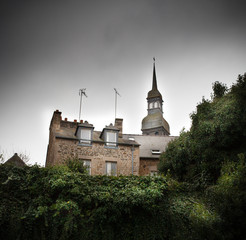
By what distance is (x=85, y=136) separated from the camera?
1912 centimetres

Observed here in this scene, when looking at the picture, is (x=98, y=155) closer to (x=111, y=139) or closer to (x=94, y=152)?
(x=94, y=152)

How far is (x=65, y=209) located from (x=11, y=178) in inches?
98.6

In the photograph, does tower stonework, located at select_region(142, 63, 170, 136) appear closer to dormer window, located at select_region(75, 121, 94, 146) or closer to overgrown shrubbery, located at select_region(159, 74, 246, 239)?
dormer window, located at select_region(75, 121, 94, 146)

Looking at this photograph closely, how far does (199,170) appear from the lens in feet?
45.1

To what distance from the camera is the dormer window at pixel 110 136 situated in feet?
63.9

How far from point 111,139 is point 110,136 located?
0.23 meters

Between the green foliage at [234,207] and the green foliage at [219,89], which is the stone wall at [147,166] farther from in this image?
the green foliage at [234,207]

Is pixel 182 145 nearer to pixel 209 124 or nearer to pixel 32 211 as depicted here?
pixel 209 124

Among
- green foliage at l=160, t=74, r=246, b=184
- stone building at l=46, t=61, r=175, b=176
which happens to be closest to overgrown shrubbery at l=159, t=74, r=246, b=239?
green foliage at l=160, t=74, r=246, b=184

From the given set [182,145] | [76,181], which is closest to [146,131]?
[182,145]

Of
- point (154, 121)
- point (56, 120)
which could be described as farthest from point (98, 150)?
point (154, 121)

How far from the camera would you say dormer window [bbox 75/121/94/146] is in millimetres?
18938

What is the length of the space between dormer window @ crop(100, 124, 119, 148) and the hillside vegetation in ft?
24.2

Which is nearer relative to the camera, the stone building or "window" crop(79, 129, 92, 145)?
the stone building
